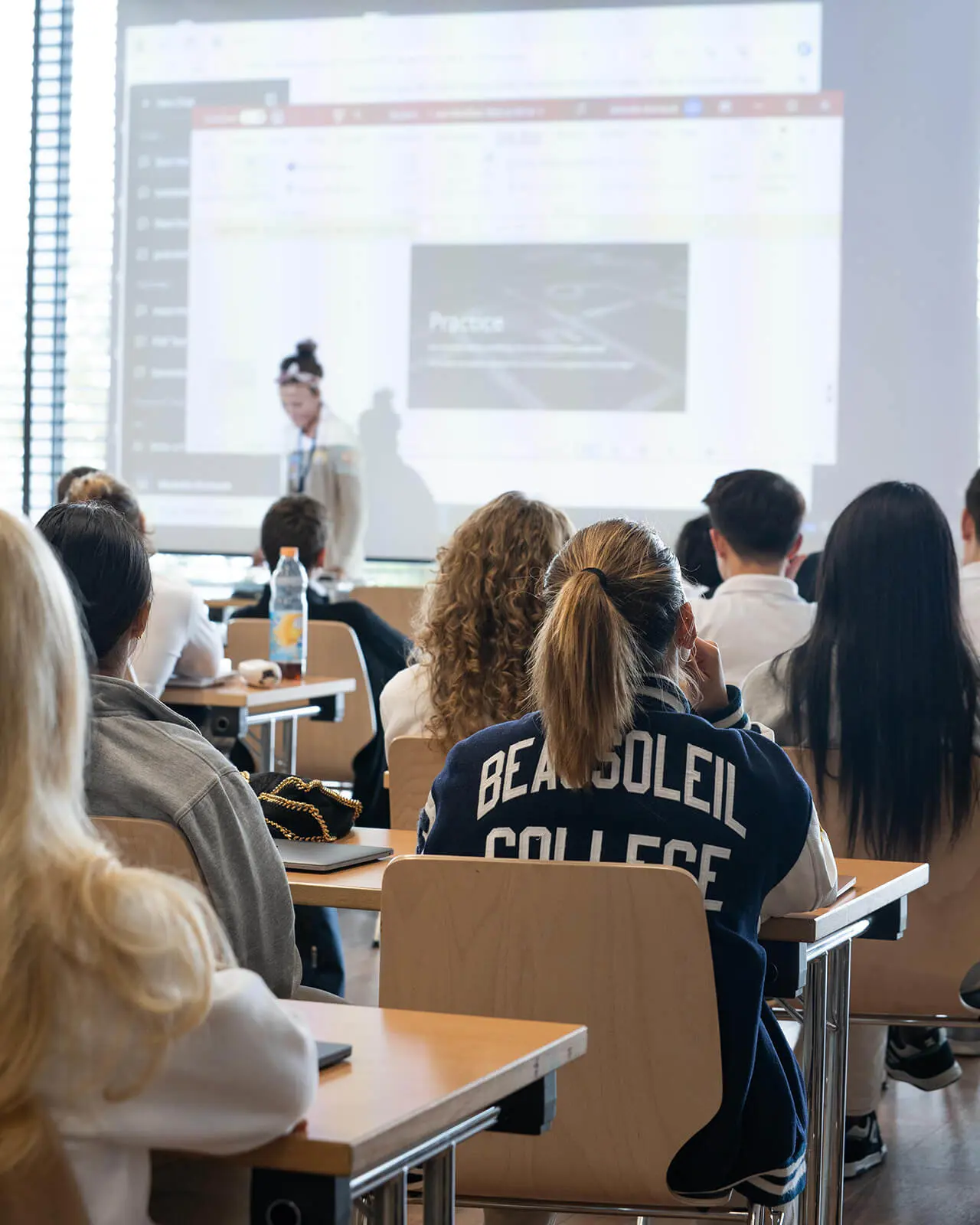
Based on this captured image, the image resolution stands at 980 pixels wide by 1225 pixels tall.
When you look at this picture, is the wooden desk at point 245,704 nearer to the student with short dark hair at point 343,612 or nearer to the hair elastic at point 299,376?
the student with short dark hair at point 343,612

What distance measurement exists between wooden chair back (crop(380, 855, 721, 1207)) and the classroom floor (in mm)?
1007

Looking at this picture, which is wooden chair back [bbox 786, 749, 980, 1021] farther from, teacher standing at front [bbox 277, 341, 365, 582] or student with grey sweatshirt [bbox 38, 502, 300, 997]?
teacher standing at front [bbox 277, 341, 365, 582]

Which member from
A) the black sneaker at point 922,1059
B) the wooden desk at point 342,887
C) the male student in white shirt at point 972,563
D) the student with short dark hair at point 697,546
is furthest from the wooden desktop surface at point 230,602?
the wooden desk at point 342,887

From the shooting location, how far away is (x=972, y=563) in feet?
10.6

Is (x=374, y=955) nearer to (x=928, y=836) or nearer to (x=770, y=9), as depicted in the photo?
(x=928, y=836)

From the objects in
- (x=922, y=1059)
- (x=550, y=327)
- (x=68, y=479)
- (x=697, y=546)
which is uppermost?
(x=550, y=327)

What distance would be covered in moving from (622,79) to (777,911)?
5268mm

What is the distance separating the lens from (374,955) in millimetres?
4172

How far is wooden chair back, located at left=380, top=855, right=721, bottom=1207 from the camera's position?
1.51 m

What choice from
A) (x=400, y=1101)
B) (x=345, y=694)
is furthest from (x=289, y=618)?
(x=400, y=1101)

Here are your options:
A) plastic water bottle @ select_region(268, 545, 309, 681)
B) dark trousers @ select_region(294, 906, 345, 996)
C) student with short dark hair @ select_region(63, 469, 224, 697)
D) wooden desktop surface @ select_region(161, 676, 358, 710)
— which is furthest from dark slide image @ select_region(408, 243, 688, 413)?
dark trousers @ select_region(294, 906, 345, 996)

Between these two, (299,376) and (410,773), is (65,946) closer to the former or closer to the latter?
(410,773)

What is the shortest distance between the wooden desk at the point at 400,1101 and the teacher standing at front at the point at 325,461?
540cm

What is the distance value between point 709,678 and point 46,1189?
1082 millimetres
